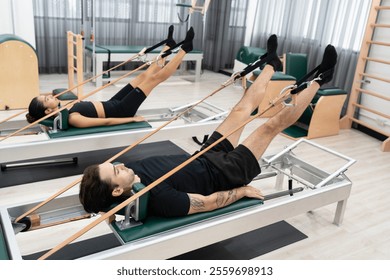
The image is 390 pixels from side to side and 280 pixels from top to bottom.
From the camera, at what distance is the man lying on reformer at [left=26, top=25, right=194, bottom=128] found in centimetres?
265

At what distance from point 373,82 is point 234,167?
3.12 metres

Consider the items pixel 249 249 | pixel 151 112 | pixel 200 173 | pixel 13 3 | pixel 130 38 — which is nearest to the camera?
pixel 200 173

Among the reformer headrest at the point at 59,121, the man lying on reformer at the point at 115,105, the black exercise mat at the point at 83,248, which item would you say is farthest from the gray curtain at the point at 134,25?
the black exercise mat at the point at 83,248

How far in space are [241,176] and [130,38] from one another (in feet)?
16.2

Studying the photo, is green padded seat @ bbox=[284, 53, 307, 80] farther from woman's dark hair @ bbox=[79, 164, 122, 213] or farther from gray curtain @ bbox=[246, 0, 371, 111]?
woman's dark hair @ bbox=[79, 164, 122, 213]

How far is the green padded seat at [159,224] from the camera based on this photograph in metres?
1.61

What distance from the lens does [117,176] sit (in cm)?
158

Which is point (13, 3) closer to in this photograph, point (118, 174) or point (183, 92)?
point (183, 92)

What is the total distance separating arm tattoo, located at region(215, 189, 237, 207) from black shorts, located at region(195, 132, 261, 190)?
4cm

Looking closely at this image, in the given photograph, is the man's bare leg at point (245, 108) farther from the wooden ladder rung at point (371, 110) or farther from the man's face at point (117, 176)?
the wooden ladder rung at point (371, 110)

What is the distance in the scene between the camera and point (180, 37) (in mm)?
6762

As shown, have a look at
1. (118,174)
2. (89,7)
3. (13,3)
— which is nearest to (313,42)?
(89,7)

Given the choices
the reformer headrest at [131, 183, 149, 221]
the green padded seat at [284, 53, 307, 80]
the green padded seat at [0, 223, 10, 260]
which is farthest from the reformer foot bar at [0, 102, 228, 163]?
the green padded seat at [284, 53, 307, 80]

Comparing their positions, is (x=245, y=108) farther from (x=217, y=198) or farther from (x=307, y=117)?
(x=307, y=117)
